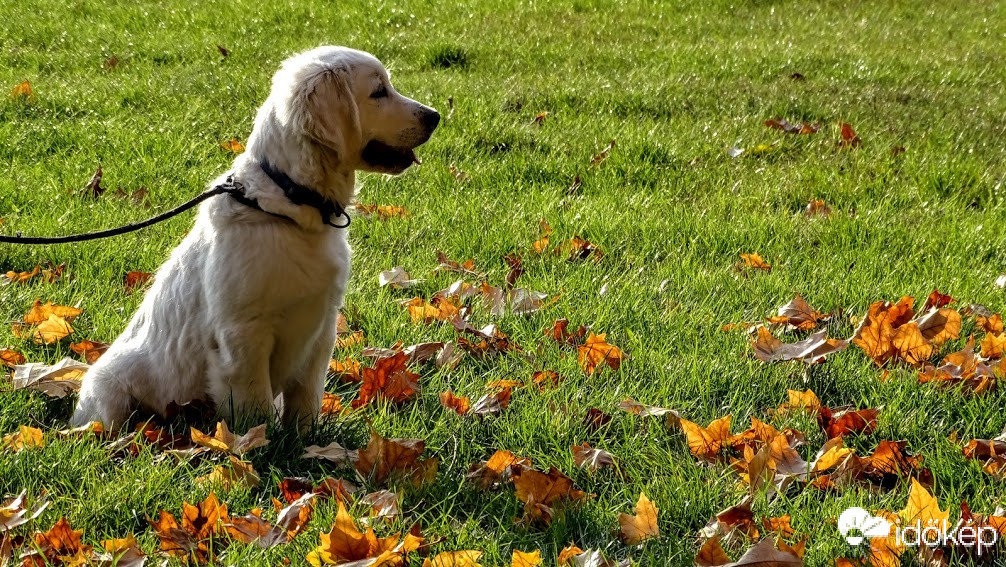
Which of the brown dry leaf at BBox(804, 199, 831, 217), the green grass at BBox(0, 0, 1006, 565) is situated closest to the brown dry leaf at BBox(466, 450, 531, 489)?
the green grass at BBox(0, 0, 1006, 565)

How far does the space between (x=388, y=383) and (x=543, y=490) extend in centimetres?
81

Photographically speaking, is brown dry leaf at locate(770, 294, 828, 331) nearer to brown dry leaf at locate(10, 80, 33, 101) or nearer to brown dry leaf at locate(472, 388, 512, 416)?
brown dry leaf at locate(472, 388, 512, 416)

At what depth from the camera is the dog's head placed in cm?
290

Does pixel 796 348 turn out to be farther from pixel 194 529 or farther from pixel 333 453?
pixel 194 529

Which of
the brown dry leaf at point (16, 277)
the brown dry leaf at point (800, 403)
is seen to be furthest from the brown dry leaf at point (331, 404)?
the brown dry leaf at point (16, 277)

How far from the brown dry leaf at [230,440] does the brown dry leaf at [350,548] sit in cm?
58

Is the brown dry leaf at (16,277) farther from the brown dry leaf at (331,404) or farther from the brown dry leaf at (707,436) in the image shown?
the brown dry leaf at (707,436)

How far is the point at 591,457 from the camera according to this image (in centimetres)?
281

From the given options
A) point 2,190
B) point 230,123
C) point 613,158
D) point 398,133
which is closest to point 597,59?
point 613,158

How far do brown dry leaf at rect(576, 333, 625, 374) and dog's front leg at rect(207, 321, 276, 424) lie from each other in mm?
1077

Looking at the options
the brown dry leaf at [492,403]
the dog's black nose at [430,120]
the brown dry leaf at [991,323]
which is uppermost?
the dog's black nose at [430,120]

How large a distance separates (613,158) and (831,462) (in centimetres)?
353

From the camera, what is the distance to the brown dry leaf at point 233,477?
101 inches

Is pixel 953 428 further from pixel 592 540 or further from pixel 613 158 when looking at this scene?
pixel 613 158
